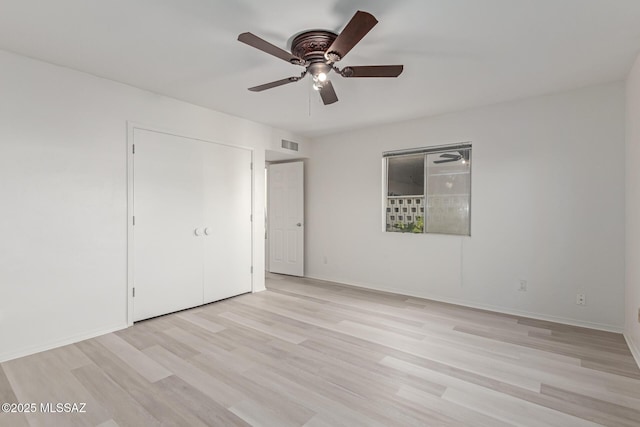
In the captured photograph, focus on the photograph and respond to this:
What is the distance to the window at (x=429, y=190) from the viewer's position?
4.14 m

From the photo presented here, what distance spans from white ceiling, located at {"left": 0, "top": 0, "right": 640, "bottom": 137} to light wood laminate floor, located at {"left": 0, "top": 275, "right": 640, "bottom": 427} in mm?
2500

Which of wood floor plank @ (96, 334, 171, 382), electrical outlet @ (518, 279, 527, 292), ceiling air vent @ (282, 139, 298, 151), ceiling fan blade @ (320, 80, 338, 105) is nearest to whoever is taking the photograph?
wood floor plank @ (96, 334, 171, 382)

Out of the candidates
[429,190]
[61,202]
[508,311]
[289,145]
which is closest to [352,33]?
[61,202]

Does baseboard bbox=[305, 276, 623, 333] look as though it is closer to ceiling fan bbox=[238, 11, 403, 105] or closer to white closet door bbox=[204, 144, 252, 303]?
white closet door bbox=[204, 144, 252, 303]

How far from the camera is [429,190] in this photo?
14.5ft

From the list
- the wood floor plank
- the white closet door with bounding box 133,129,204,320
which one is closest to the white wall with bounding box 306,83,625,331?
the white closet door with bounding box 133,129,204,320

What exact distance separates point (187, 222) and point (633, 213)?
178 inches

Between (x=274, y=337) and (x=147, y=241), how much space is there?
1760mm

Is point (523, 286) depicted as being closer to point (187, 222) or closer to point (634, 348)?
point (634, 348)

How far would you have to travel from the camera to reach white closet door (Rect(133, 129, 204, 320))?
3385mm

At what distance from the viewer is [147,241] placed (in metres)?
3.45

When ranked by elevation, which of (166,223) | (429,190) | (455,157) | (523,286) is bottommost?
(523,286)

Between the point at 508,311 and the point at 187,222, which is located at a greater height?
the point at 187,222

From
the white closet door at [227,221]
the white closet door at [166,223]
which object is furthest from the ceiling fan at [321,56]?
the white closet door at [227,221]
